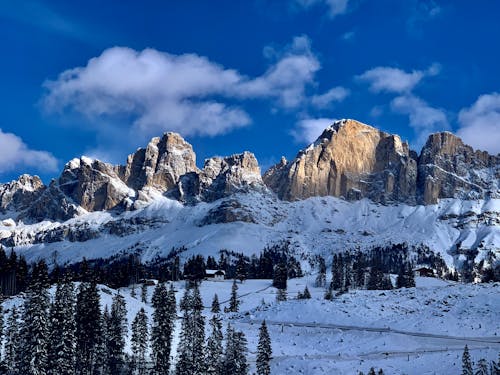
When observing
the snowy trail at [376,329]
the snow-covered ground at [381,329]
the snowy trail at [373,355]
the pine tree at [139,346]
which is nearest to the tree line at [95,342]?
the pine tree at [139,346]

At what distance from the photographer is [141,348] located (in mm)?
96750

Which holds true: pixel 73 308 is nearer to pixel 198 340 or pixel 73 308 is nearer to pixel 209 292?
pixel 198 340

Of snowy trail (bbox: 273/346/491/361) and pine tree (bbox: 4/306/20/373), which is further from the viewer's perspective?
snowy trail (bbox: 273/346/491/361)

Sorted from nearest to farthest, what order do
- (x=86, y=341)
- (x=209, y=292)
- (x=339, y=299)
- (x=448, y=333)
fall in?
1. (x=86, y=341)
2. (x=448, y=333)
3. (x=339, y=299)
4. (x=209, y=292)

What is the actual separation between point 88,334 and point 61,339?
13003 mm

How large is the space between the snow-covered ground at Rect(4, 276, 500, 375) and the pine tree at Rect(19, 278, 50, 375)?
32470mm

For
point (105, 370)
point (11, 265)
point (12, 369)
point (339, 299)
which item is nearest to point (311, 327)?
point (339, 299)

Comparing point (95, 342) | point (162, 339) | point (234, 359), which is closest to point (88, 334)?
point (95, 342)

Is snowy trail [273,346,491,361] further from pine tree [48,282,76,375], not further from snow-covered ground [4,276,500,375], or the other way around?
pine tree [48,282,76,375]

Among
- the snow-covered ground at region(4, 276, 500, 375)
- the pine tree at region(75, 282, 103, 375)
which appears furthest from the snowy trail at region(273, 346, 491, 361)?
the pine tree at region(75, 282, 103, 375)

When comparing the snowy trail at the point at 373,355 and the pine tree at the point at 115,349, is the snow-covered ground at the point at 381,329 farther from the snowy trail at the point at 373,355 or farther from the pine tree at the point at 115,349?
the pine tree at the point at 115,349

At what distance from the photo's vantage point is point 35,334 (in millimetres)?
77125

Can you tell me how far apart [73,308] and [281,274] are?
10488cm

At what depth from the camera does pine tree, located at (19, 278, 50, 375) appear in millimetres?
76750
